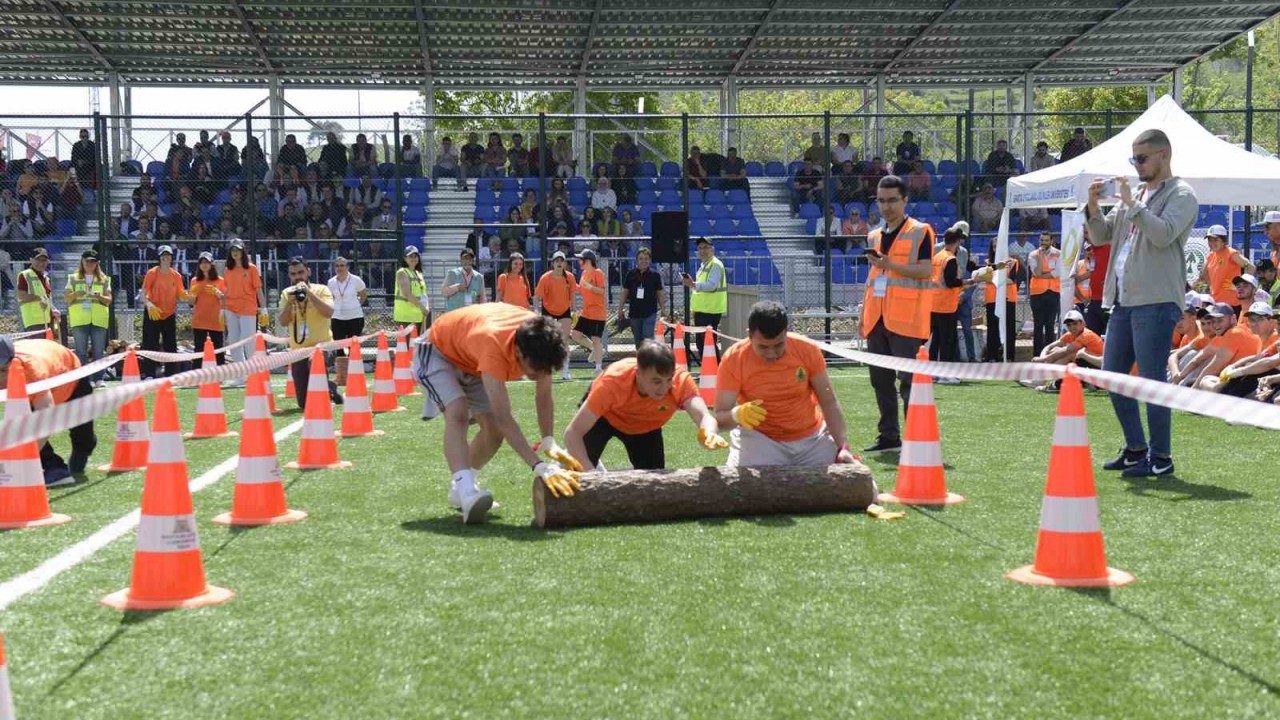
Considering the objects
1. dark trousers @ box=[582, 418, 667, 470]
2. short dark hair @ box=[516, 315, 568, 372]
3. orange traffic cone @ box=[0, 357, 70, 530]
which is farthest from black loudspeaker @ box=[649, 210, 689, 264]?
short dark hair @ box=[516, 315, 568, 372]

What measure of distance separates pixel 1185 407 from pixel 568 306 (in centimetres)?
1400

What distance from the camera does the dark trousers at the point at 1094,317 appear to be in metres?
15.0

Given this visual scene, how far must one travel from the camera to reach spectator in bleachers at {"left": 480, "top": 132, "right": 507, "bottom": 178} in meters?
22.1

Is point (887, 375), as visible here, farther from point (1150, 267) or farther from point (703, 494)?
point (703, 494)

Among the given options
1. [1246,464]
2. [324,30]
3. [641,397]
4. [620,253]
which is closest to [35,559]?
[641,397]

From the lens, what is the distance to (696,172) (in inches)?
861

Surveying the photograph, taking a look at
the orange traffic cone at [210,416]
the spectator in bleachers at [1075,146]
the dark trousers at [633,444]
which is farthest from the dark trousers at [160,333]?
the spectator in bleachers at [1075,146]

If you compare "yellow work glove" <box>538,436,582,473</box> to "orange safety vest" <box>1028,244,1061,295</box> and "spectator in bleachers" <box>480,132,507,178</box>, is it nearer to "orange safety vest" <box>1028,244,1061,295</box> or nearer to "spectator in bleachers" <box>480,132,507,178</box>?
"orange safety vest" <box>1028,244,1061,295</box>

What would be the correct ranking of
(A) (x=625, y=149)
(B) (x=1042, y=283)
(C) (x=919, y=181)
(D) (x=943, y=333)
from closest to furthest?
(D) (x=943, y=333), (B) (x=1042, y=283), (C) (x=919, y=181), (A) (x=625, y=149)

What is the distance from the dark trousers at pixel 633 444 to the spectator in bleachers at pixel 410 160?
14582mm

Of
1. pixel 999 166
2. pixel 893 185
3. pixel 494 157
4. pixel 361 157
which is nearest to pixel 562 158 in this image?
pixel 494 157

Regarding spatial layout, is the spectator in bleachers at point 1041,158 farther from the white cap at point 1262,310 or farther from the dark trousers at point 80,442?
the dark trousers at point 80,442

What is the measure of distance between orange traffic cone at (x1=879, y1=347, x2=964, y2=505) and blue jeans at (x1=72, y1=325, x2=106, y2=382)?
44.9 ft

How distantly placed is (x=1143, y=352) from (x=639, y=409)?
321 centimetres
